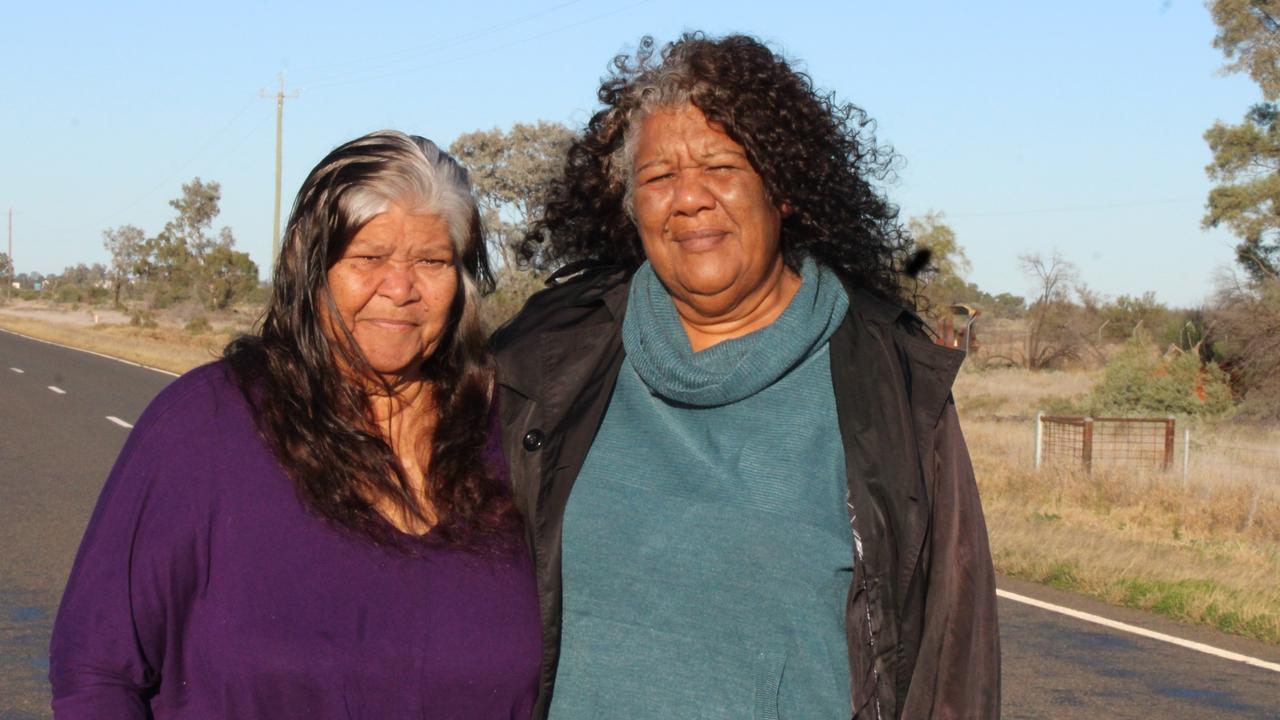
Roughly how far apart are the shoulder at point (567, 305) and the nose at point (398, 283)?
0.44 m

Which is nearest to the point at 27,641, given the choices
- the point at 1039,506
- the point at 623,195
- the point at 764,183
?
the point at 623,195

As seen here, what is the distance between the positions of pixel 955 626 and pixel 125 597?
152cm

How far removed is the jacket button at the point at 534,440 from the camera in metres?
2.88

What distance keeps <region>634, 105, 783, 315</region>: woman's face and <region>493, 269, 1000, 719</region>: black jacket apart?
264 millimetres

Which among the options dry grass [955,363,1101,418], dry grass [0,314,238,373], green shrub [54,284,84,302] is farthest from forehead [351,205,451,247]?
green shrub [54,284,84,302]

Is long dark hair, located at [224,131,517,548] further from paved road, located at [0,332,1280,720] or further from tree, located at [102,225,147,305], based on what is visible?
tree, located at [102,225,147,305]

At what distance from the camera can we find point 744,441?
2.85 metres

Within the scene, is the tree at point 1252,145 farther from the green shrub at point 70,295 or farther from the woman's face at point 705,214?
the green shrub at point 70,295

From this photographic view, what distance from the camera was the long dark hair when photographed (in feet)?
8.12

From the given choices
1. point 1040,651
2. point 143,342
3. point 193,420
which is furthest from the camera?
point 143,342

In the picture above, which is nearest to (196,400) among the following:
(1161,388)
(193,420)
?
(193,420)

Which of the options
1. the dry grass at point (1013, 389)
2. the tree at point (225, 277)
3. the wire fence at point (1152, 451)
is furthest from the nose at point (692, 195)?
the tree at point (225, 277)

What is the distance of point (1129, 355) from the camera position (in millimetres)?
28797

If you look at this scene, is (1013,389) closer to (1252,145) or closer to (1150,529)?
(1252,145)
